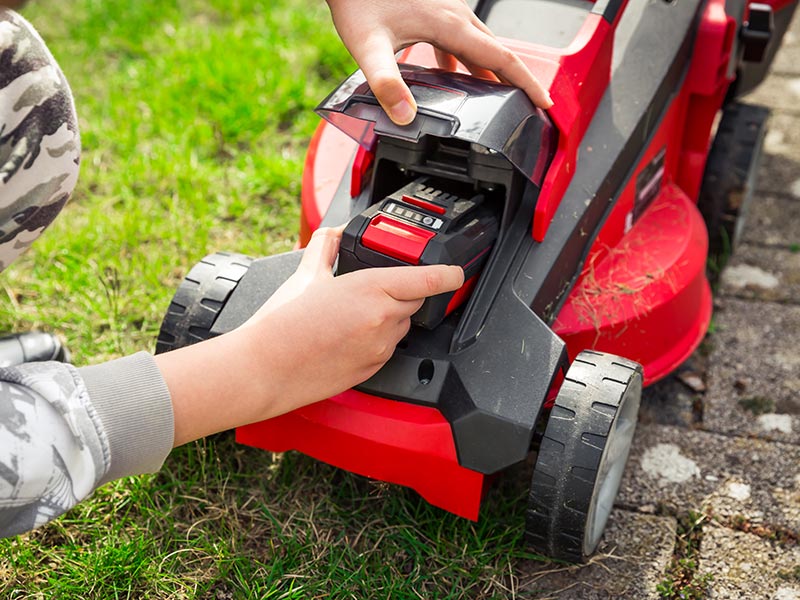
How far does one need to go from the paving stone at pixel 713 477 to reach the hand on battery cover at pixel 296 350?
43cm

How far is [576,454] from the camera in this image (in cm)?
96

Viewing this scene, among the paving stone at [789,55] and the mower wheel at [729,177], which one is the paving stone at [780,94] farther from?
the mower wheel at [729,177]

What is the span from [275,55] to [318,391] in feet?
4.29

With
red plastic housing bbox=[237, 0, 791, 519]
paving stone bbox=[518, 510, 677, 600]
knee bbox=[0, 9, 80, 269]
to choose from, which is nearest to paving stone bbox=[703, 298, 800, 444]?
red plastic housing bbox=[237, 0, 791, 519]

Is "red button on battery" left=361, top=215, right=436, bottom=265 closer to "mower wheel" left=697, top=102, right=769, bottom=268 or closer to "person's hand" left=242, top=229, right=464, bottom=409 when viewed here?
"person's hand" left=242, top=229, right=464, bottom=409

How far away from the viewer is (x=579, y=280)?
1170 mm

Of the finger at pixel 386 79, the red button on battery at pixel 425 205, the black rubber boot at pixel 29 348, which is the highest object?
the finger at pixel 386 79

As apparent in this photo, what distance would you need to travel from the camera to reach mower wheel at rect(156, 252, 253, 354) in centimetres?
110

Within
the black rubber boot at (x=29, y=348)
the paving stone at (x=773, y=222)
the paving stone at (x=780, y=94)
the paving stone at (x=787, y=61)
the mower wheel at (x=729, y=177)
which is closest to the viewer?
the black rubber boot at (x=29, y=348)

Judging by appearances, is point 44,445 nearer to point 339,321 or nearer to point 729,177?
point 339,321

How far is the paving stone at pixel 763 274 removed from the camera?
1.53m

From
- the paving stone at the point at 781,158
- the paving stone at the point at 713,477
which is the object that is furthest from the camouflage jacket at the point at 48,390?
the paving stone at the point at 781,158

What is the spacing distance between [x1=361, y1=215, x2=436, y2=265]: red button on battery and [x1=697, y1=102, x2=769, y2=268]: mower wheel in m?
0.71

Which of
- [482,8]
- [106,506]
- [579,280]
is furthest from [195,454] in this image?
[482,8]
